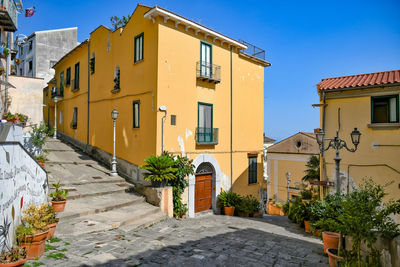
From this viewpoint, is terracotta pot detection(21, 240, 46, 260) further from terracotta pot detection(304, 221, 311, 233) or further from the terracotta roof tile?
the terracotta roof tile

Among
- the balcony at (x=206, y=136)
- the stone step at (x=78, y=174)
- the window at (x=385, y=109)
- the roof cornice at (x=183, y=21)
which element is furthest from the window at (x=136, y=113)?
the window at (x=385, y=109)

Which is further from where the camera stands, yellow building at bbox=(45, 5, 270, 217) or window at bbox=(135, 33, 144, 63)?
window at bbox=(135, 33, 144, 63)

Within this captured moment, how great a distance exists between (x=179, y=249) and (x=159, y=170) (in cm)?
456

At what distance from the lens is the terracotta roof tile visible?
12.0m

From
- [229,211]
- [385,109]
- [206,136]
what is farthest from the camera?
[229,211]

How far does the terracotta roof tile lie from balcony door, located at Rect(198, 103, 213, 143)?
5.84m

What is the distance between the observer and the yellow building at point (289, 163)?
87.1 feet

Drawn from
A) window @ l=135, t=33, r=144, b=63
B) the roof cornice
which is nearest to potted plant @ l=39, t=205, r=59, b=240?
window @ l=135, t=33, r=144, b=63

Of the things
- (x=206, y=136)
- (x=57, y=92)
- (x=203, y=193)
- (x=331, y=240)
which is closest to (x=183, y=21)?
(x=206, y=136)

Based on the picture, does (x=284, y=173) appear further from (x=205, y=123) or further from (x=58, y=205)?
(x=58, y=205)

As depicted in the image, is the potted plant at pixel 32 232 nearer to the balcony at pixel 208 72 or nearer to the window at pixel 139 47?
the window at pixel 139 47

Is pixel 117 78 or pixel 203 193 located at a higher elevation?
pixel 117 78

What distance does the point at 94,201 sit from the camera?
408 inches

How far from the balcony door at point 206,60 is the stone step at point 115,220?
7563 mm
